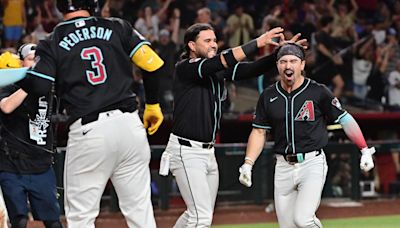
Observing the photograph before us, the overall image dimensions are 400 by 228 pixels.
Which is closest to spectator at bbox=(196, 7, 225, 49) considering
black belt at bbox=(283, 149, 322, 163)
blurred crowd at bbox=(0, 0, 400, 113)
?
blurred crowd at bbox=(0, 0, 400, 113)

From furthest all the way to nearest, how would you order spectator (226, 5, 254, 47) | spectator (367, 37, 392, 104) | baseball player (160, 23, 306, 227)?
1. spectator (367, 37, 392, 104)
2. spectator (226, 5, 254, 47)
3. baseball player (160, 23, 306, 227)

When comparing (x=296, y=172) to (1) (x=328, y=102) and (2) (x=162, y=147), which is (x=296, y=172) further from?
(2) (x=162, y=147)

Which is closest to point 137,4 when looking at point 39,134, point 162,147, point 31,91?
point 162,147

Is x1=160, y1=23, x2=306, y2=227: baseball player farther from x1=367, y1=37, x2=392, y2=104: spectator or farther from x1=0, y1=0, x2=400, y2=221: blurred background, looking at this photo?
x1=367, y1=37, x2=392, y2=104: spectator

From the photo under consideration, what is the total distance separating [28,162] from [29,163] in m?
0.01

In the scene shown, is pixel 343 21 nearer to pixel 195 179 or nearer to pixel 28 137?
pixel 195 179

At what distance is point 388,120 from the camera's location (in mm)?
16656

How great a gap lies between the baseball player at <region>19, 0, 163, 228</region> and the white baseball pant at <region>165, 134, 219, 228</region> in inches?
70.5

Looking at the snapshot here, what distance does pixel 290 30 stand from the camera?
17.5 m

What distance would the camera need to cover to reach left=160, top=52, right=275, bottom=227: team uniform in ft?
26.5

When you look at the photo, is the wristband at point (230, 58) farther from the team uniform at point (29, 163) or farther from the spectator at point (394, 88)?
the spectator at point (394, 88)

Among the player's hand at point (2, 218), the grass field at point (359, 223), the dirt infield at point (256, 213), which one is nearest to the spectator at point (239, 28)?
the dirt infield at point (256, 213)

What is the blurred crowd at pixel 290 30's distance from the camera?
1634 cm

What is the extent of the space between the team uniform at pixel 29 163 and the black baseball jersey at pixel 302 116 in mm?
1935
